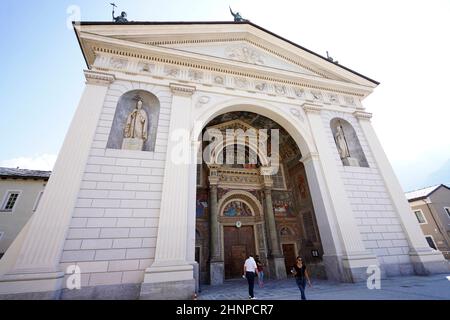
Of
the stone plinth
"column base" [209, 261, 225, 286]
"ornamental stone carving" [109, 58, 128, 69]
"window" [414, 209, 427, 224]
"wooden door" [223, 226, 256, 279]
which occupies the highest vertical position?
"ornamental stone carving" [109, 58, 128, 69]

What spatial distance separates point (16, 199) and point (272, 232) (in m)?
19.3

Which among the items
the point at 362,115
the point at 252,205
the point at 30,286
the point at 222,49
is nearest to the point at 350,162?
the point at 362,115

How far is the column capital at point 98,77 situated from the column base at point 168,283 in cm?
675

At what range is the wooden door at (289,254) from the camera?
1167cm

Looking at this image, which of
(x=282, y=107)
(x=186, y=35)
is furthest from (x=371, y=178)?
(x=186, y=35)

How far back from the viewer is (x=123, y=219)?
5742 mm

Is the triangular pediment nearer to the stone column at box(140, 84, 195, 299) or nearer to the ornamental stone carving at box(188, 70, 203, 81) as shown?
the ornamental stone carving at box(188, 70, 203, 81)

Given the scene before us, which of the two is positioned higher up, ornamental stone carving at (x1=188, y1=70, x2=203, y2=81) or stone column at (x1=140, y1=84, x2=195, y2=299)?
ornamental stone carving at (x1=188, y1=70, x2=203, y2=81)

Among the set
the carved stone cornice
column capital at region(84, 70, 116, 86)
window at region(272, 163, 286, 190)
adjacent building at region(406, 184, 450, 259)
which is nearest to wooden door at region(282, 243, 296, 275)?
window at region(272, 163, 286, 190)

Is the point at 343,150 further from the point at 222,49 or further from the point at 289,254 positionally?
the point at 222,49

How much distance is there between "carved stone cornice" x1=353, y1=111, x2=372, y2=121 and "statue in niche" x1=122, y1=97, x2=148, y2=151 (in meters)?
10.7

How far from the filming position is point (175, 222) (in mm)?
6016

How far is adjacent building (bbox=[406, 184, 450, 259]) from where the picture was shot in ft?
66.8
